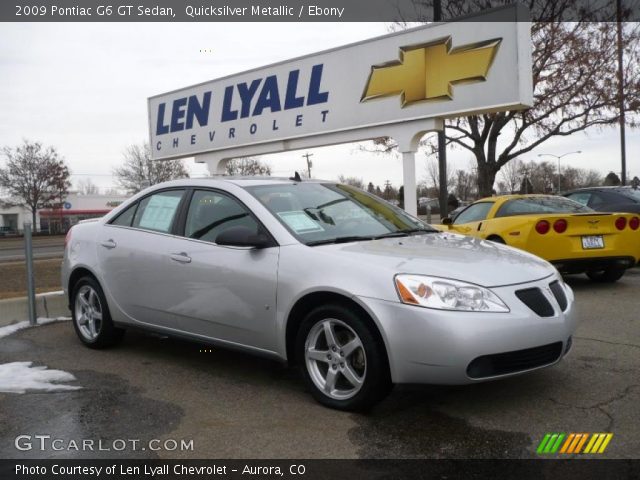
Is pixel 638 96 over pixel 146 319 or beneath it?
over

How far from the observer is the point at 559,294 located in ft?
12.6

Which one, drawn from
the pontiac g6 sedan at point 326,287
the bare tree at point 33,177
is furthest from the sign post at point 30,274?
the bare tree at point 33,177

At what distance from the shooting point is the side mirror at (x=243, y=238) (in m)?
4.01

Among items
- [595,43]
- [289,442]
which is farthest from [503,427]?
[595,43]

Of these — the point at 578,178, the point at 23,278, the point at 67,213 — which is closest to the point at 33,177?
the point at 67,213

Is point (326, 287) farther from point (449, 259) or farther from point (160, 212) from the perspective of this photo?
point (160, 212)

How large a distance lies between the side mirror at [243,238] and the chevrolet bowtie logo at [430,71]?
20.4 feet

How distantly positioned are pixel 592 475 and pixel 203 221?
3116 mm

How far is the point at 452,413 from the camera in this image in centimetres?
362

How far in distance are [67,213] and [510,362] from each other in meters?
75.7

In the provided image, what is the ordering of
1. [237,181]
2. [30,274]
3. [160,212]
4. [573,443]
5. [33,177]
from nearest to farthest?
[573,443] → [237,181] → [160,212] → [30,274] → [33,177]

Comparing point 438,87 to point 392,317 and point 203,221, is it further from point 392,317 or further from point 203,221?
point 392,317

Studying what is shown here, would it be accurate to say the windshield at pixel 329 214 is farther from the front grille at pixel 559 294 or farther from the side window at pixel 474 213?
the side window at pixel 474 213

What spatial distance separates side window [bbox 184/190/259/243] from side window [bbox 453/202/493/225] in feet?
16.9
